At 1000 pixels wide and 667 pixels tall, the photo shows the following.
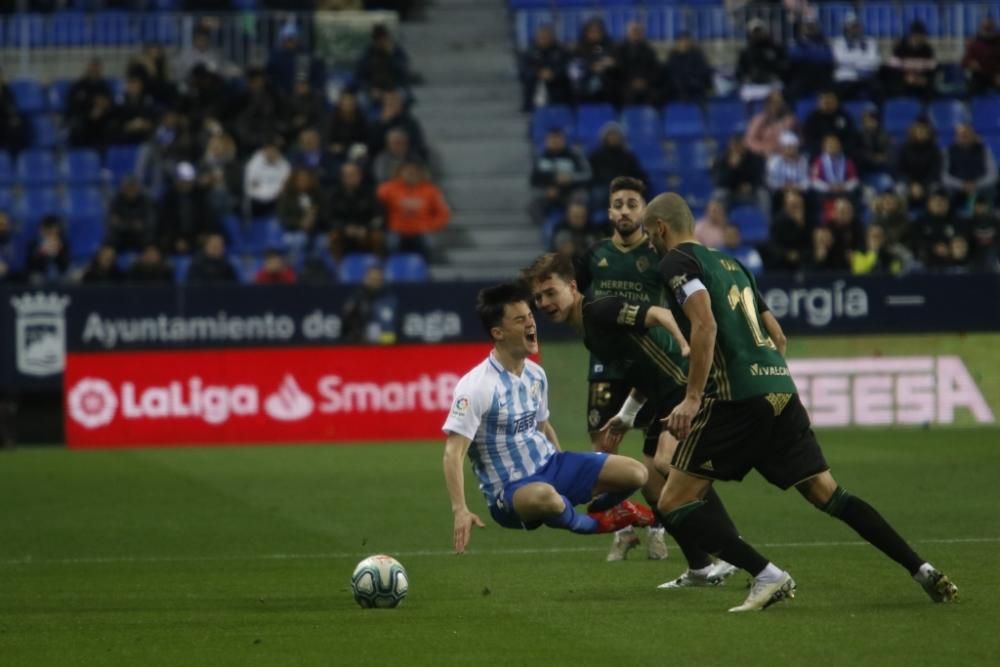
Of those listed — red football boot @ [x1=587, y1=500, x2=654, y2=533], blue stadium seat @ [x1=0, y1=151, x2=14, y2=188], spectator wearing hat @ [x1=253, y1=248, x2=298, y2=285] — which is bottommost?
spectator wearing hat @ [x1=253, y1=248, x2=298, y2=285]

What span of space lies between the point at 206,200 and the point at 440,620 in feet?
51.2

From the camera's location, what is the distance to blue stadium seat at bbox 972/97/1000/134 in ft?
88.6

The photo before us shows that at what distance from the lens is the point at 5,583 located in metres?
10.8

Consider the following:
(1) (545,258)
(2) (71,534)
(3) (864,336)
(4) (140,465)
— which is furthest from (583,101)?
(1) (545,258)

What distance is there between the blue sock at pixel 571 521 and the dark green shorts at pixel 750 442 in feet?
2.77

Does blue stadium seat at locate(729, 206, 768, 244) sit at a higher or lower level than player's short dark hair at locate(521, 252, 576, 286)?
lower

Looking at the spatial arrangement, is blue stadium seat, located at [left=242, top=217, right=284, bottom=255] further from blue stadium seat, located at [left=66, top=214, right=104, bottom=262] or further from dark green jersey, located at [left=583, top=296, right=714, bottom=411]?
dark green jersey, located at [left=583, top=296, right=714, bottom=411]

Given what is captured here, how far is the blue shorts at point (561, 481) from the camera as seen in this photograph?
9633mm

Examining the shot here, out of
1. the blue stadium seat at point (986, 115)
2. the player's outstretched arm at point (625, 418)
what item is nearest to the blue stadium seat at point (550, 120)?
the blue stadium seat at point (986, 115)

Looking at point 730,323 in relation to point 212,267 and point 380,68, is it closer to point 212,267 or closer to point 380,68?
point 212,267

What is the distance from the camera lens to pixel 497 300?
30.7 feet

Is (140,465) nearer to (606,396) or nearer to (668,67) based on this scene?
(606,396)

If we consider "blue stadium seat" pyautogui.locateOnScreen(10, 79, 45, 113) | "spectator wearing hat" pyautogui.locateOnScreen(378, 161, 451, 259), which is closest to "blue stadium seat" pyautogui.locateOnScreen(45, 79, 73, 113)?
"blue stadium seat" pyautogui.locateOnScreen(10, 79, 45, 113)

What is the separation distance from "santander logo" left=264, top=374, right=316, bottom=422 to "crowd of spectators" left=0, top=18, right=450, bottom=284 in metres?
1.66
